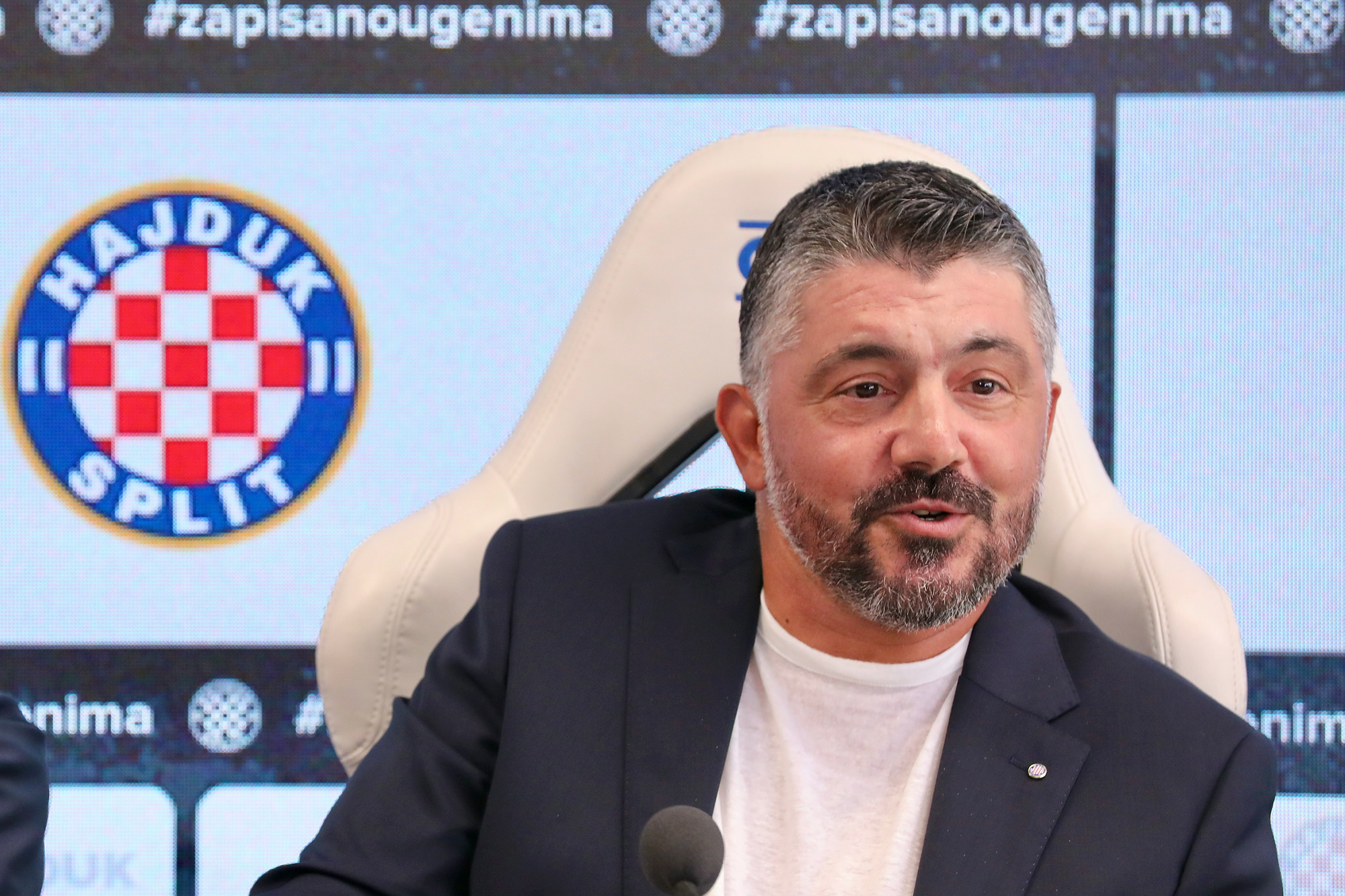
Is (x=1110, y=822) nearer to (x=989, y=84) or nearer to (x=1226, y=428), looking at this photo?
(x=1226, y=428)

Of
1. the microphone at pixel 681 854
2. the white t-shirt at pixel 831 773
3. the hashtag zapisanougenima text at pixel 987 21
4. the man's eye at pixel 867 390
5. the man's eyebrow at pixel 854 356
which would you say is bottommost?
the white t-shirt at pixel 831 773

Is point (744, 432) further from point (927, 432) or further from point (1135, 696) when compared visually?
point (1135, 696)

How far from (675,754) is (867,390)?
37 centimetres

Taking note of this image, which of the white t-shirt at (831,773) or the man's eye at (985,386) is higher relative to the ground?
the man's eye at (985,386)

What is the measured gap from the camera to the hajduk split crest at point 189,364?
2123 mm

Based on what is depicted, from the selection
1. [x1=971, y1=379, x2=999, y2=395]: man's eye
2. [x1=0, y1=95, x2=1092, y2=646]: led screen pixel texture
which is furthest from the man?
[x1=0, y1=95, x2=1092, y2=646]: led screen pixel texture

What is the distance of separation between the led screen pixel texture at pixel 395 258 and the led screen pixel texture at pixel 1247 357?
175 millimetres

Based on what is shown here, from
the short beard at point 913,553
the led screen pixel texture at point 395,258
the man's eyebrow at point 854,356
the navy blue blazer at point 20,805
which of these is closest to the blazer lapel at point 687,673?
the short beard at point 913,553

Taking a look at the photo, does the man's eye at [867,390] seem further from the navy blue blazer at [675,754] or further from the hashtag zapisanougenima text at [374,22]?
the hashtag zapisanougenima text at [374,22]

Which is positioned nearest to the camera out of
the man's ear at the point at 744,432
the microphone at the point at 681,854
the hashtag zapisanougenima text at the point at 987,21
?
the microphone at the point at 681,854

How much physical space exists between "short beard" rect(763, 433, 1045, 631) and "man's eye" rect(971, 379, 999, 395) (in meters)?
0.08

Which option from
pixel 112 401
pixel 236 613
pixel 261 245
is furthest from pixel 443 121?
pixel 236 613

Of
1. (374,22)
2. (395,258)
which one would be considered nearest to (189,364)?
(395,258)

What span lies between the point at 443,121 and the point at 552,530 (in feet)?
3.83
